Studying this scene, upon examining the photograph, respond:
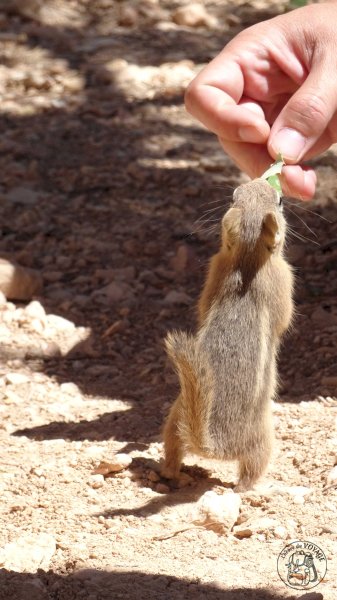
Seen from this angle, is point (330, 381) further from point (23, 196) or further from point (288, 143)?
point (23, 196)

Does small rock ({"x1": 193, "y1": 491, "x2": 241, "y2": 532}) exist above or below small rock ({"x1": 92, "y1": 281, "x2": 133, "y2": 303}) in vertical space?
above

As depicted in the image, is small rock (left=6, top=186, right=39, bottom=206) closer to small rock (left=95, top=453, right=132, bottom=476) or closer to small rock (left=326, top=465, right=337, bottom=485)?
small rock (left=95, top=453, right=132, bottom=476)

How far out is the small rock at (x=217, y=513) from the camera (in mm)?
3482

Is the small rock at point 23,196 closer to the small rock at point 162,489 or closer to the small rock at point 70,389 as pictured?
the small rock at point 70,389

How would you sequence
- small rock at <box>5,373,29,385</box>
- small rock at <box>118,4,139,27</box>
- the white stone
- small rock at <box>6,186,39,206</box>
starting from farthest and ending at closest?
small rock at <box>118,4,139,27</box> → small rock at <box>6,186,39,206</box> → the white stone → small rock at <box>5,373,29,385</box>

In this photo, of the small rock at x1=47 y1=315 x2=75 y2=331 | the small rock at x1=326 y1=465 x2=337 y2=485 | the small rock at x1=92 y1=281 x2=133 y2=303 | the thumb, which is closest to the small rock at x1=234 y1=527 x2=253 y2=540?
the small rock at x1=326 y1=465 x2=337 y2=485

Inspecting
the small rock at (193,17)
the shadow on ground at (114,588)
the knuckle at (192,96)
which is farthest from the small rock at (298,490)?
the small rock at (193,17)

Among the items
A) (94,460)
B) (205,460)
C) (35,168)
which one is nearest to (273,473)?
(205,460)

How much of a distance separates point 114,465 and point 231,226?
0.97 m

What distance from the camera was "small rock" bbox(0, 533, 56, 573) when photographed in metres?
3.15

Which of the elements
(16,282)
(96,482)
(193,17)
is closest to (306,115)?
(96,482)

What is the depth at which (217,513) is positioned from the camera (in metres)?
3.48

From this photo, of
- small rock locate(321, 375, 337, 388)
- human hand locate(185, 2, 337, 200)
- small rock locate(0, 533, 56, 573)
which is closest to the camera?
Result: small rock locate(0, 533, 56, 573)

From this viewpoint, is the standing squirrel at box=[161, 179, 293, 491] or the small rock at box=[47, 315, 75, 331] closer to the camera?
the standing squirrel at box=[161, 179, 293, 491]
